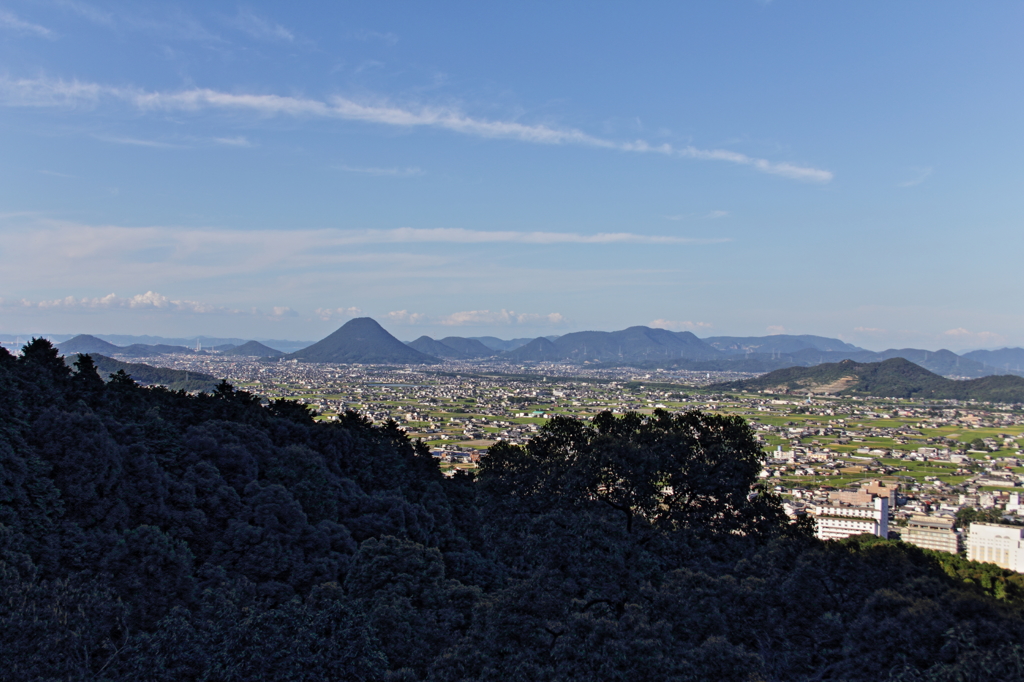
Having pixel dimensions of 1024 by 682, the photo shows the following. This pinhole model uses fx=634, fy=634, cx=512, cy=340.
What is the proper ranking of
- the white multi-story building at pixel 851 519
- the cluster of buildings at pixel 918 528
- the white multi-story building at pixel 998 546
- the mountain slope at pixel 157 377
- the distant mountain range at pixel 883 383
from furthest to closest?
the distant mountain range at pixel 883 383, the mountain slope at pixel 157 377, the white multi-story building at pixel 851 519, the cluster of buildings at pixel 918 528, the white multi-story building at pixel 998 546

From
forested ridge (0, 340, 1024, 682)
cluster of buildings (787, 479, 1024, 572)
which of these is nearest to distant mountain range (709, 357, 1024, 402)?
cluster of buildings (787, 479, 1024, 572)

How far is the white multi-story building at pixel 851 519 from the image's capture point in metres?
28.7

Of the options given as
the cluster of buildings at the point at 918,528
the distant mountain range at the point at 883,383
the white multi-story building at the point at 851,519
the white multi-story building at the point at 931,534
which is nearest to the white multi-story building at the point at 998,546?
the cluster of buildings at the point at 918,528

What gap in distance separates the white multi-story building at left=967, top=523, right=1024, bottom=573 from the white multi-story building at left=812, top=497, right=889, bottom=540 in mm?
3471

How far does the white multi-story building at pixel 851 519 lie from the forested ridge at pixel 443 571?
625 inches

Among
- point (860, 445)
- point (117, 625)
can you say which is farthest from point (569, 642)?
Result: point (860, 445)

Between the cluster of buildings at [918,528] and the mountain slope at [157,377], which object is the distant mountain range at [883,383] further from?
the mountain slope at [157,377]

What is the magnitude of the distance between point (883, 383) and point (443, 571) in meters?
153

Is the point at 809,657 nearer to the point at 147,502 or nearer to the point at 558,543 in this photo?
the point at 558,543

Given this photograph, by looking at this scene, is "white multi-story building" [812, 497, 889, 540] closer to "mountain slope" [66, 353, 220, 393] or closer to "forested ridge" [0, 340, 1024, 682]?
"forested ridge" [0, 340, 1024, 682]

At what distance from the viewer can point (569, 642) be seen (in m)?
8.67

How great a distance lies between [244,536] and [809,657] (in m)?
10.5

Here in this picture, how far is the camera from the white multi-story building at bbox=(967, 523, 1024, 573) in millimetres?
23844

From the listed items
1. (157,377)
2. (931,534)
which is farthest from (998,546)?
(157,377)
